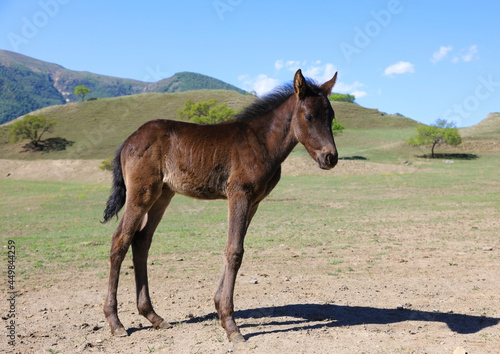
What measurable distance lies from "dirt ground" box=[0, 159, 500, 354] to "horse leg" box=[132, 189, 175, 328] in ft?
0.72

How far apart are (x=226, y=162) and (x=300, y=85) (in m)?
1.45

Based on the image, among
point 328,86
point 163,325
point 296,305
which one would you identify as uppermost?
point 328,86

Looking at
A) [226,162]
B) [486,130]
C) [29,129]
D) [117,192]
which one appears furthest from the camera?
[486,130]

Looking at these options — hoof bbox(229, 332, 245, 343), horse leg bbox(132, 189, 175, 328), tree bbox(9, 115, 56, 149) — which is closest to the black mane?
horse leg bbox(132, 189, 175, 328)

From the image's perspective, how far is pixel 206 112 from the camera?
249ft

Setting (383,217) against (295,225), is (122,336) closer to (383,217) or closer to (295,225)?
(295,225)

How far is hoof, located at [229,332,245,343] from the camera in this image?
18.4ft

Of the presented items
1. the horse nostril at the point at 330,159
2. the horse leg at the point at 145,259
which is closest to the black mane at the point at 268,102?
the horse nostril at the point at 330,159

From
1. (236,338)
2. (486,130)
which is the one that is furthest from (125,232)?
(486,130)

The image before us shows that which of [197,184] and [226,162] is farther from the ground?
[226,162]

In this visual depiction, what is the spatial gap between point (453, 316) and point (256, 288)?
355 centimetres

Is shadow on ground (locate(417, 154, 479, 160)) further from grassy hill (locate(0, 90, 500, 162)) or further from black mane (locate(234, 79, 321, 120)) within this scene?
black mane (locate(234, 79, 321, 120))

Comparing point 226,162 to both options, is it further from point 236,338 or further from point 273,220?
point 273,220

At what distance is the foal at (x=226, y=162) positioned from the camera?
18.9 feet
